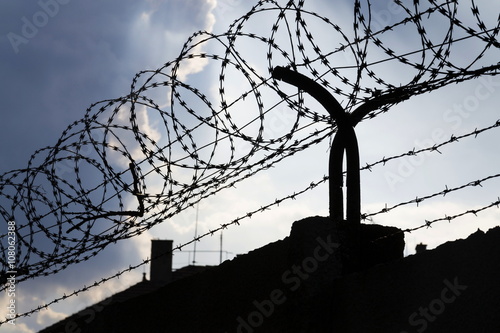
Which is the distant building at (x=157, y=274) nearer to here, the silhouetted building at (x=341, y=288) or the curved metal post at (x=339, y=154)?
the silhouetted building at (x=341, y=288)

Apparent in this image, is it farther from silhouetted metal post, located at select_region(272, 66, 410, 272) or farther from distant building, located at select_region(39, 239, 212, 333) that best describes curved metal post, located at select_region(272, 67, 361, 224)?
distant building, located at select_region(39, 239, 212, 333)

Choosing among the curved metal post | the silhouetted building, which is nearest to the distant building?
the silhouetted building

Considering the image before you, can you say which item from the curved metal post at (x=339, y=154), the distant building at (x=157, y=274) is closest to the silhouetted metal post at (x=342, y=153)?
the curved metal post at (x=339, y=154)

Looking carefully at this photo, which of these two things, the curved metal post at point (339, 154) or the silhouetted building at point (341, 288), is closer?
the silhouetted building at point (341, 288)

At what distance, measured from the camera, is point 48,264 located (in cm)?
714

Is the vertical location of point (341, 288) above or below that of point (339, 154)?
below

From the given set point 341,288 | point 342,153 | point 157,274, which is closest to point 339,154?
Result: point 342,153

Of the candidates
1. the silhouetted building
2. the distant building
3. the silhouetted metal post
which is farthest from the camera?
the distant building

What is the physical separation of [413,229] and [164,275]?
1930 cm

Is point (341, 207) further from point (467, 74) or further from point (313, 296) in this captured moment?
point (467, 74)

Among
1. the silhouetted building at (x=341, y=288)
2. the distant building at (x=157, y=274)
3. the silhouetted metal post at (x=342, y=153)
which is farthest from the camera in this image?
the distant building at (x=157, y=274)

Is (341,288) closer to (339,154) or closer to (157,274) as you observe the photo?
(339,154)

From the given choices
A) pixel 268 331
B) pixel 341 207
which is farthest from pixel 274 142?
pixel 268 331

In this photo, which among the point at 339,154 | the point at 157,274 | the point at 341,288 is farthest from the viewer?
the point at 157,274
